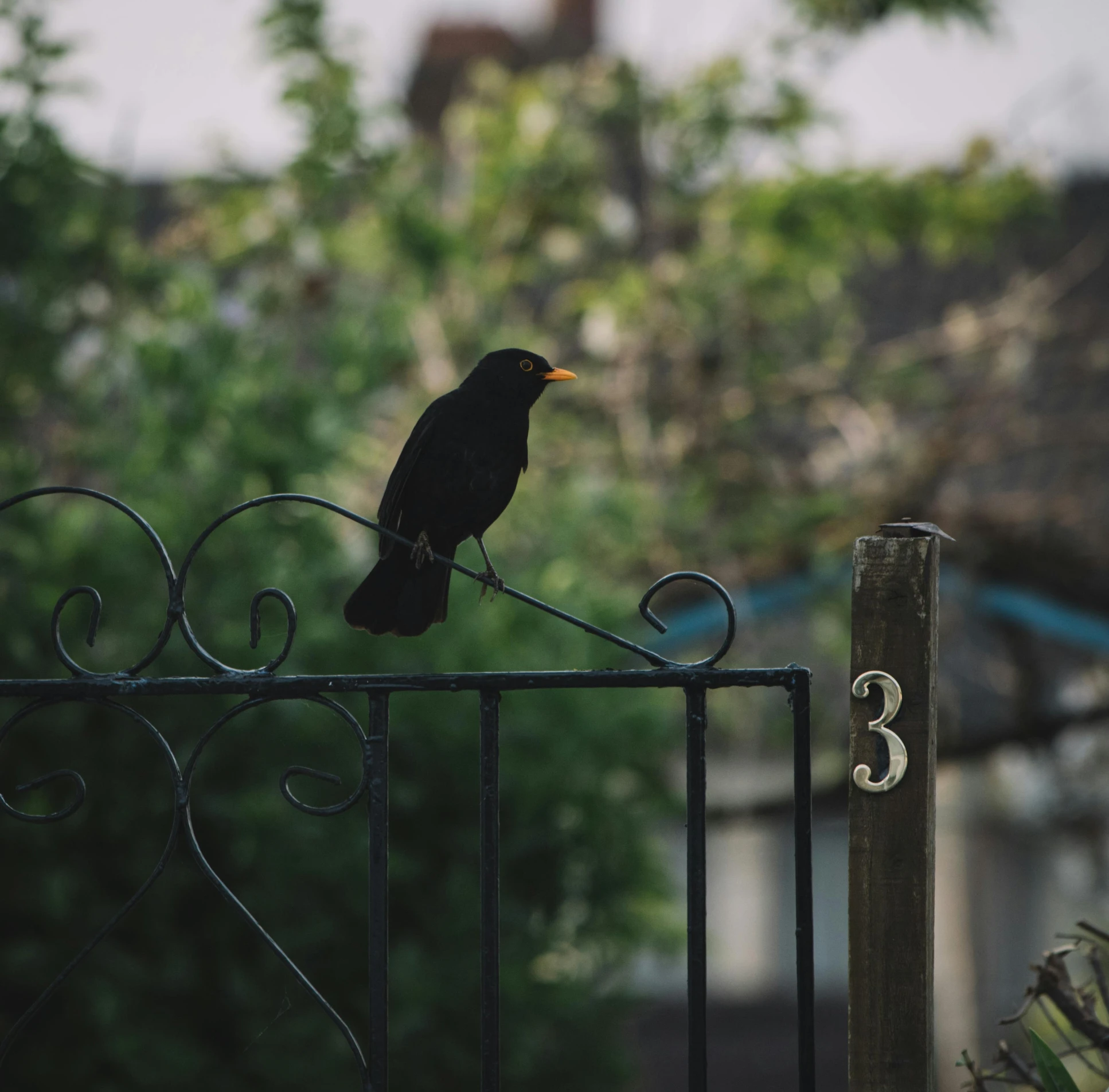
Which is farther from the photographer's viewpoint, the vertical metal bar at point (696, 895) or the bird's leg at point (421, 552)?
the bird's leg at point (421, 552)

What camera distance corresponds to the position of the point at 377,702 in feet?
5.33

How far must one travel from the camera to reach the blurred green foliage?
12.4 feet

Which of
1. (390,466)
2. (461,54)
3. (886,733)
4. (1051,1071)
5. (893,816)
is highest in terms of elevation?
(461,54)

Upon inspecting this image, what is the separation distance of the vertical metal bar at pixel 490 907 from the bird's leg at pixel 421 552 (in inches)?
11.1

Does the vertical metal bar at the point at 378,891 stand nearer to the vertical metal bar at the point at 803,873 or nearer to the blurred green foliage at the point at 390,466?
the vertical metal bar at the point at 803,873

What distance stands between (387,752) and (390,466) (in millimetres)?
4027

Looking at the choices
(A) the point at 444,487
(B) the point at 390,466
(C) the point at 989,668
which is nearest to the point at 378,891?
(A) the point at 444,487

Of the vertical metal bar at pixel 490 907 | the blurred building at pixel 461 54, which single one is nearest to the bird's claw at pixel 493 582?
the vertical metal bar at pixel 490 907

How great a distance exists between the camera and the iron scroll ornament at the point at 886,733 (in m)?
1.57

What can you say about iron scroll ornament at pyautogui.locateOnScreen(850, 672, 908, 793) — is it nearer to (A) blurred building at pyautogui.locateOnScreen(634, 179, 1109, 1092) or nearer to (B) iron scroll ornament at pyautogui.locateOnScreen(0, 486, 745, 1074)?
(B) iron scroll ornament at pyautogui.locateOnScreen(0, 486, 745, 1074)

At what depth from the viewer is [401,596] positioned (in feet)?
6.09

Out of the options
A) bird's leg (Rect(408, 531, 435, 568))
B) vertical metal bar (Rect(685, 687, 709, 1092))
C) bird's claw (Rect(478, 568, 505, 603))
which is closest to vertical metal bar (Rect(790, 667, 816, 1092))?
vertical metal bar (Rect(685, 687, 709, 1092))

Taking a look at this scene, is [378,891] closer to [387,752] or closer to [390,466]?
[387,752]

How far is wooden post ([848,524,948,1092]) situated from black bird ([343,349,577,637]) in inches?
21.7
